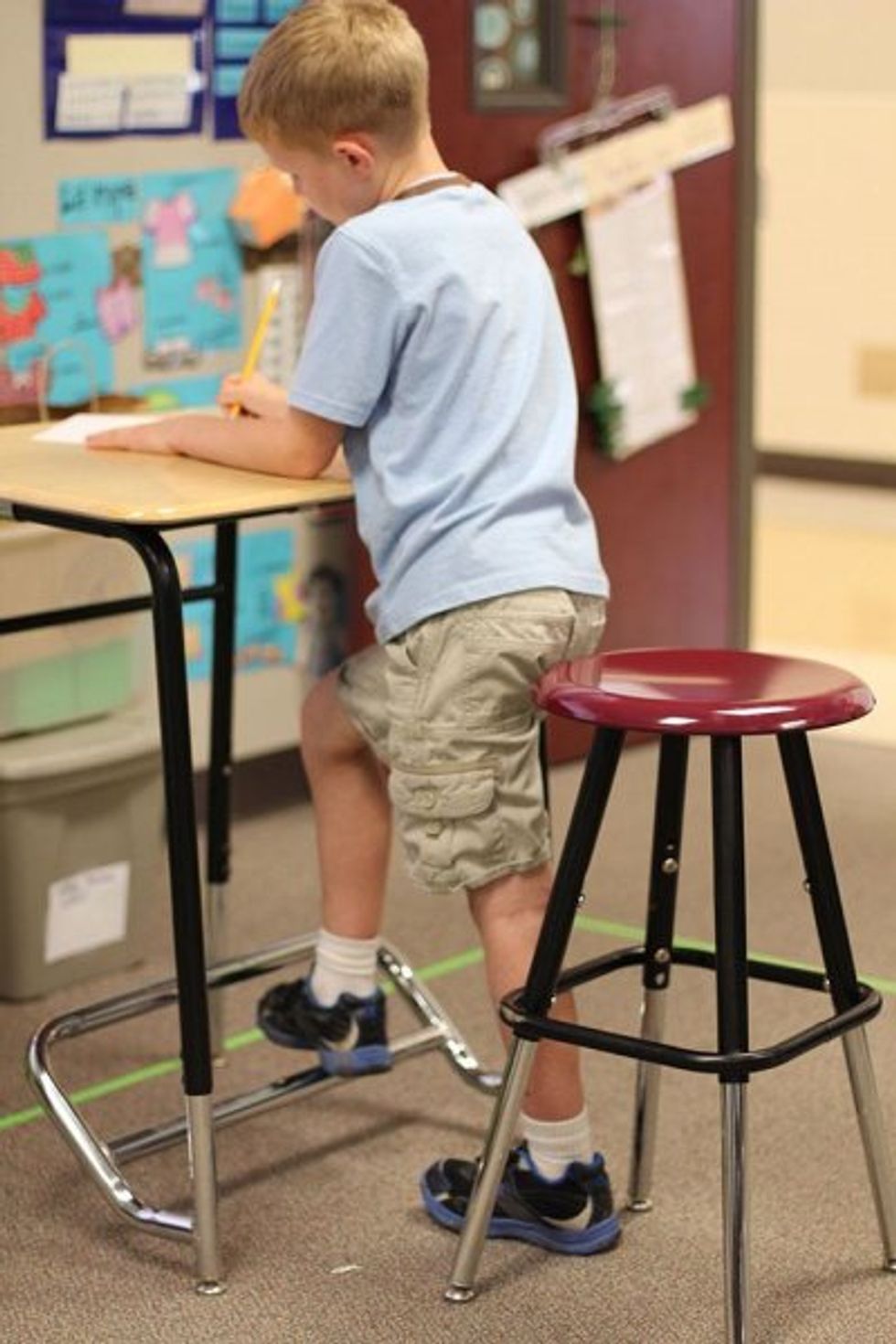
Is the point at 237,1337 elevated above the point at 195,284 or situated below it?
below

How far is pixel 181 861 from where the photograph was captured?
2.21 metres

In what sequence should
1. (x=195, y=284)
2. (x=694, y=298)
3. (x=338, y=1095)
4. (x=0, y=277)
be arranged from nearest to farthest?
(x=338, y=1095)
(x=0, y=277)
(x=195, y=284)
(x=694, y=298)

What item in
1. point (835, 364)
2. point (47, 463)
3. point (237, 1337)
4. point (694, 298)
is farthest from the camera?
point (835, 364)

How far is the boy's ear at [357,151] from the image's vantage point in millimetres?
2254

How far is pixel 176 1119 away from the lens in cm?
259

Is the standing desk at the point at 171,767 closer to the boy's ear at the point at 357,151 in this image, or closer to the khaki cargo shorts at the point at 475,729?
the khaki cargo shorts at the point at 475,729

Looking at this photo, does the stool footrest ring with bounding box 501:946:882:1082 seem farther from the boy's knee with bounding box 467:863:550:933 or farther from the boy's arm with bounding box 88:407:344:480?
the boy's arm with bounding box 88:407:344:480

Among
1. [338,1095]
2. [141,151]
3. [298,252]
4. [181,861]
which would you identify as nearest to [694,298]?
[298,252]

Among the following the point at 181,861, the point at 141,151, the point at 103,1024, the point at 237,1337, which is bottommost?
the point at 237,1337

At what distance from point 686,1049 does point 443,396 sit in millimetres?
616

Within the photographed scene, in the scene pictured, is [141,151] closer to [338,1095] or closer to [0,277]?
[0,277]

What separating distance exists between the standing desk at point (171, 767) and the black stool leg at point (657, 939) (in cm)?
29

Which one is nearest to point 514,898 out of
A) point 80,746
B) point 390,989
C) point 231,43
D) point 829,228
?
point 390,989

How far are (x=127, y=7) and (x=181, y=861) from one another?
→ 1.64 metres
